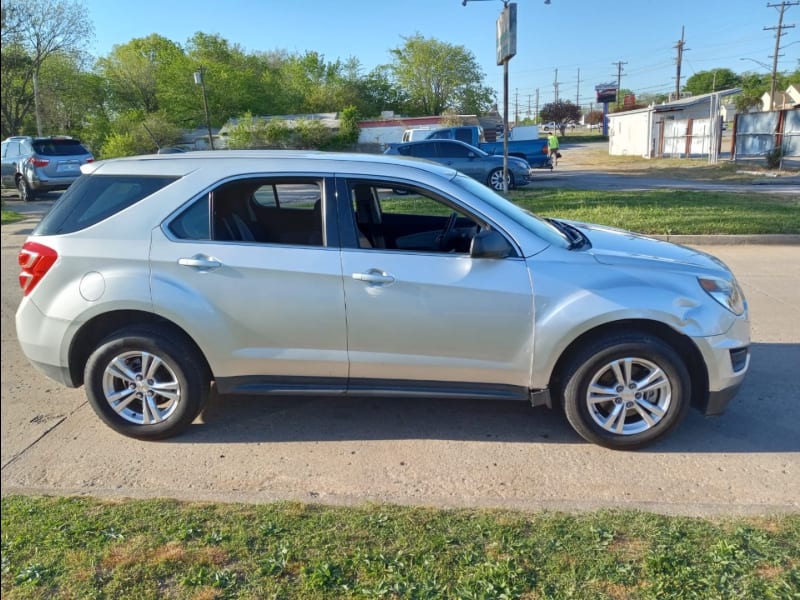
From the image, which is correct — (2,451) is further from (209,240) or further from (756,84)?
(756,84)

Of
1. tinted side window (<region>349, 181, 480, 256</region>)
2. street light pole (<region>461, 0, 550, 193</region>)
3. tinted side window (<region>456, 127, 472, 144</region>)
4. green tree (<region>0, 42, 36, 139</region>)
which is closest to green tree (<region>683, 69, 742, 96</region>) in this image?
tinted side window (<region>456, 127, 472, 144</region>)

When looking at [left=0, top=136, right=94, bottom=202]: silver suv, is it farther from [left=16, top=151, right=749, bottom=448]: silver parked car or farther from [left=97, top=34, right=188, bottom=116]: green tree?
[left=97, top=34, right=188, bottom=116]: green tree

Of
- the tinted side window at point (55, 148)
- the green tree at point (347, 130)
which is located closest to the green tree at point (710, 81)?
the green tree at point (347, 130)

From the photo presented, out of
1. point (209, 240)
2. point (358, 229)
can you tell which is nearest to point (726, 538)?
point (358, 229)

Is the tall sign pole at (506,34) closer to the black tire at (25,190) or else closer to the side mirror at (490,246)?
the side mirror at (490,246)

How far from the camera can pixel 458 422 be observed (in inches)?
170

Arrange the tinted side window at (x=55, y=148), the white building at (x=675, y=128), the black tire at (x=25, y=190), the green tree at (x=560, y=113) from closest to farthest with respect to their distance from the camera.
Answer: the tinted side window at (x=55, y=148), the black tire at (x=25, y=190), the white building at (x=675, y=128), the green tree at (x=560, y=113)

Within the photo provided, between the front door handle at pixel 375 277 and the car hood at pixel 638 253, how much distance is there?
127 cm

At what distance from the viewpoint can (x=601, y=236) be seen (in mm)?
4441

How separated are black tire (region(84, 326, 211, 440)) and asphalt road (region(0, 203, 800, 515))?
0.49ft

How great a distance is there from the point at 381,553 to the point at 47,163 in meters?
19.1

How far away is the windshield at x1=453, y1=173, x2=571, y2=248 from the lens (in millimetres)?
3980

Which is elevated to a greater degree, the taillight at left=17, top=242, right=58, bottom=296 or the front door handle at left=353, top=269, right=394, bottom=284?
the taillight at left=17, top=242, right=58, bottom=296

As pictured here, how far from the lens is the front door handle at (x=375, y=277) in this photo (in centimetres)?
375
